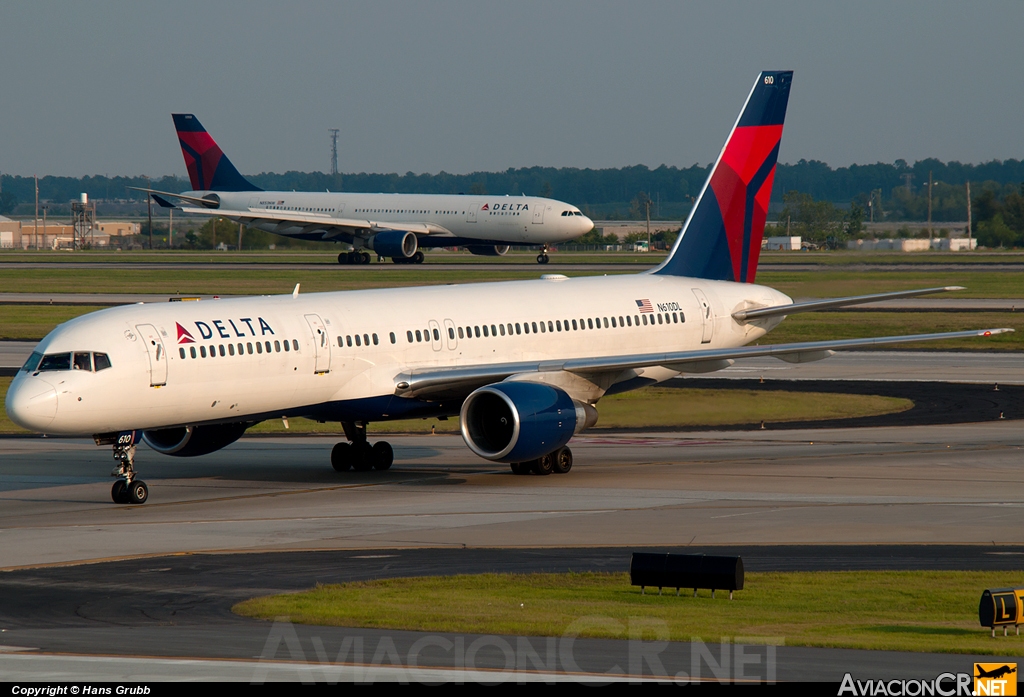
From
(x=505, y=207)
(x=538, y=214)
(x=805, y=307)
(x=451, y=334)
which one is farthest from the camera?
(x=505, y=207)

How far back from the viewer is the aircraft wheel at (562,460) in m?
34.0

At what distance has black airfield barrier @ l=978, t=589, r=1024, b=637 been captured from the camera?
16.9 meters

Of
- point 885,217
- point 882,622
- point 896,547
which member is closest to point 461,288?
point 896,547

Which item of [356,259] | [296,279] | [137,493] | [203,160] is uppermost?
[203,160]

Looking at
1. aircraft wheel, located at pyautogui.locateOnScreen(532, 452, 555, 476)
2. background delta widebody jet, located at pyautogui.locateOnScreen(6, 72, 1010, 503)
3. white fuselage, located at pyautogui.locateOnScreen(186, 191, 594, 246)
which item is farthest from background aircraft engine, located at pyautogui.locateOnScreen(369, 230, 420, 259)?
aircraft wheel, located at pyautogui.locateOnScreen(532, 452, 555, 476)

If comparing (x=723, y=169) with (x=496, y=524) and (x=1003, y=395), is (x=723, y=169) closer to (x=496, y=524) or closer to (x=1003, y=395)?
(x=1003, y=395)

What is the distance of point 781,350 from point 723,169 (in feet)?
33.8

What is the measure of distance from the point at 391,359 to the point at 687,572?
14517 millimetres

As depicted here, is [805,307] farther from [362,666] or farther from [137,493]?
[362,666]

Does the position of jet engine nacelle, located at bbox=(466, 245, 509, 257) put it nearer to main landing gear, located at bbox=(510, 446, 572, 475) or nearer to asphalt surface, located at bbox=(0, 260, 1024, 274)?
asphalt surface, located at bbox=(0, 260, 1024, 274)

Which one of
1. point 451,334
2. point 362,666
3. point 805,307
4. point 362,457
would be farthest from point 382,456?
point 362,666

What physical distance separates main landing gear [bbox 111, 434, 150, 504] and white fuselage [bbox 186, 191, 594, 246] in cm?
8464

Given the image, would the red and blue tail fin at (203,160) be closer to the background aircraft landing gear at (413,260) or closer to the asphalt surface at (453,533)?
the background aircraft landing gear at (413,260)

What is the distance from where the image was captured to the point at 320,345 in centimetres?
3200
